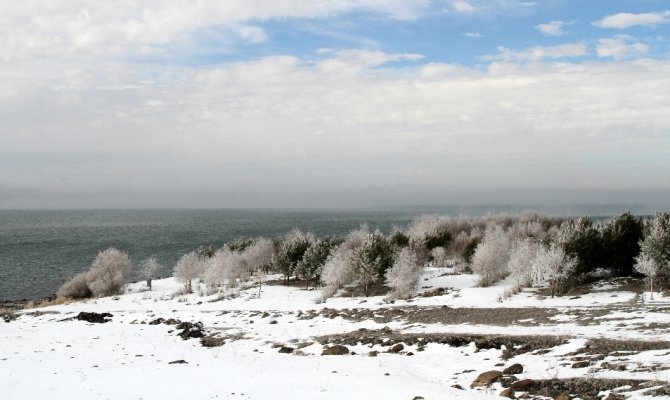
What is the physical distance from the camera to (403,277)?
148ft

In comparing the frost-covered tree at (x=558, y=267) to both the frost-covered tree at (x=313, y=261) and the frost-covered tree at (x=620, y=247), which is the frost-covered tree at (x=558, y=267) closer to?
the frost-covered tree at (x=620, y=247)

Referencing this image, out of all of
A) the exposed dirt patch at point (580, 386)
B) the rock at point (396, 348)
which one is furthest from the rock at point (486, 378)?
the rock at point (396, 348)

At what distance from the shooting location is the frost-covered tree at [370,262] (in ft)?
159

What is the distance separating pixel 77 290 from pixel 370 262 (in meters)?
39.4

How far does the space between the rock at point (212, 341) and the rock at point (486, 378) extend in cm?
1652

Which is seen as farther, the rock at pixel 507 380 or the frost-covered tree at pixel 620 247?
the frost-covered tree at pixel 620 247

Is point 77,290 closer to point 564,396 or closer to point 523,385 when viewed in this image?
point 523,385

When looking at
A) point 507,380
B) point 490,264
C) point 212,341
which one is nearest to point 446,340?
point 507,380

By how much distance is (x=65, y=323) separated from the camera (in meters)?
A: 40.6

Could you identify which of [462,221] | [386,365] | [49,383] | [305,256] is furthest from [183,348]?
[462,221]

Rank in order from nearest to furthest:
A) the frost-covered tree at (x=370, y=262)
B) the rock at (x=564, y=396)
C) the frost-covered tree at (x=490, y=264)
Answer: the rock at (x=564, y=396)
the frost-covered tree at (x=490, y=264)
the frost-covered tree at (x=370, y=262)

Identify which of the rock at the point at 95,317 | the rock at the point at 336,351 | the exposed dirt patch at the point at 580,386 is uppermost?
the exposed dirt patch at the point at 580,386

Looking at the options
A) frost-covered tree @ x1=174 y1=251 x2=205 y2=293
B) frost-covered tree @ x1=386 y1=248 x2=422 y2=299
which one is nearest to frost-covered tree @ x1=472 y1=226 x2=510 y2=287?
frost-covered tree @ x1=386 y1=248 x2=422 y2=299

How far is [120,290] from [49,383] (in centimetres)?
5009
